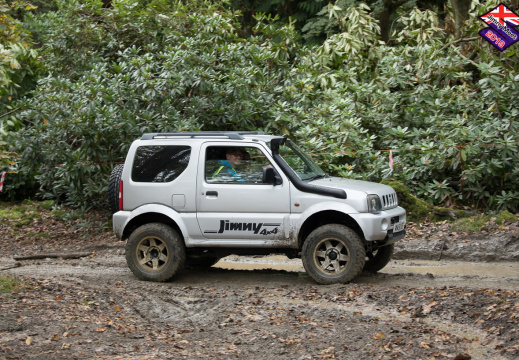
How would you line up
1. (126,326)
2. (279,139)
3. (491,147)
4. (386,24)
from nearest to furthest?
(126,326)
(279,139)
(491,147)
(386,24)

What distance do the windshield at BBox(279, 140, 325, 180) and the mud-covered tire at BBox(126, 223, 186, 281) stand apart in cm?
190

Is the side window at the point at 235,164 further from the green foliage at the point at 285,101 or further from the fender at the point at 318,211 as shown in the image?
the green foliage at the point at 285,101

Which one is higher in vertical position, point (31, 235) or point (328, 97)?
point (328, 97)

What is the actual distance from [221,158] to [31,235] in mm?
6989

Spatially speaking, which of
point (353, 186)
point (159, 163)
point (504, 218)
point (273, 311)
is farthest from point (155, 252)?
point (504, 218)

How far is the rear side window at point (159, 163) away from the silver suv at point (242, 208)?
14mm

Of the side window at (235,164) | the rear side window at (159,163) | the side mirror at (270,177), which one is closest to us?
the side mirror at (270,177)

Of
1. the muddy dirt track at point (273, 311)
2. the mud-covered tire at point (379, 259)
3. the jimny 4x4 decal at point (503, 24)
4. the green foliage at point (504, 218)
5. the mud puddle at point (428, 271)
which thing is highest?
the jimny 4x4 decal at point (503, 24)

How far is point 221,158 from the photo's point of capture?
30.4ft

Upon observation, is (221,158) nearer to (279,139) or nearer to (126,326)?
(279,139)

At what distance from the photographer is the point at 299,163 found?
9.38 m

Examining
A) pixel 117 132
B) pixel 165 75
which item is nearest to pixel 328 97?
pixel 165 75

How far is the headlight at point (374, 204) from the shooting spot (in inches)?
337

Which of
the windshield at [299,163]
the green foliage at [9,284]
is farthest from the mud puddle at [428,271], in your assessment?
the green foliage at [9,284]
